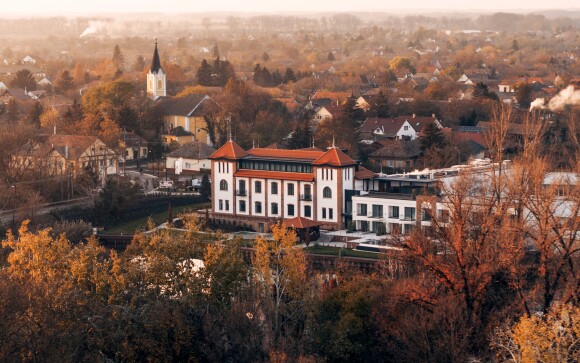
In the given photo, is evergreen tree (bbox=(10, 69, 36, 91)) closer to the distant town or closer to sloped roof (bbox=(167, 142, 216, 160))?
the distant town

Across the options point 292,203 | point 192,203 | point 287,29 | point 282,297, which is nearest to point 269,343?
point 282,297

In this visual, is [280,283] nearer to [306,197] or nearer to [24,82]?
[306,197]

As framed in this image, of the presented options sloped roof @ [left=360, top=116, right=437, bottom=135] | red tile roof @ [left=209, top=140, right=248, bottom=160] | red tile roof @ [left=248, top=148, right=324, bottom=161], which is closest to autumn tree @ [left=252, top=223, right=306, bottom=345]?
red tile roof @ [left=248, top=148, right=324, bottom=161]

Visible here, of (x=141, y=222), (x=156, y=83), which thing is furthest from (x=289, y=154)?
(x=156, y=83)

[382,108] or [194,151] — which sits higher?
[382,108]

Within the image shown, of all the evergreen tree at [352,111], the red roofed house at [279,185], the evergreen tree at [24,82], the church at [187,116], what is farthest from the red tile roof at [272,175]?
the evergreen tree at [24,82]

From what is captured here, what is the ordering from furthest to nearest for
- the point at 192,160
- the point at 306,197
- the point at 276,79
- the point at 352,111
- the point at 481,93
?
the point at 276,79 → the point at 481,93 → the point at 352,111 → the point at 192,160 → the point at 306,197
